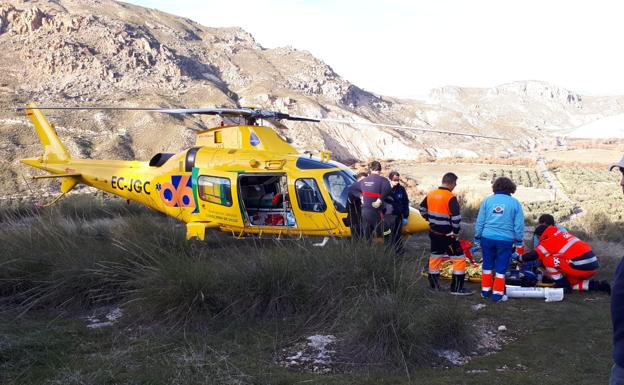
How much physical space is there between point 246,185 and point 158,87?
56.1 metres

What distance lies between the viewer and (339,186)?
8.73 m

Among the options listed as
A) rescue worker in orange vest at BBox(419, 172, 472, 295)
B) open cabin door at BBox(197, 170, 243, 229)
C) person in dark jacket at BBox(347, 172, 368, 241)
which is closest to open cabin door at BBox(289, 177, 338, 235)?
person in dark jacket at BBox(347, 172, 368, 241)

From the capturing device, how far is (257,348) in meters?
4.52

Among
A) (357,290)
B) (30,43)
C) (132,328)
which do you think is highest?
(30,43)

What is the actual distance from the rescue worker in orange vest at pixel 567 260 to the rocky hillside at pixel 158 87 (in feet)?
132

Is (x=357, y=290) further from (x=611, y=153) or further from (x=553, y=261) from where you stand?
(x=611, y=153)

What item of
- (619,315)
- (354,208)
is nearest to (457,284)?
(354,208)

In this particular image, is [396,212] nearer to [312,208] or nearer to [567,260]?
[312,208]

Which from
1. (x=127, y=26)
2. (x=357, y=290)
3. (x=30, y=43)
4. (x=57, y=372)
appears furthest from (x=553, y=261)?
(x=127, y=26)

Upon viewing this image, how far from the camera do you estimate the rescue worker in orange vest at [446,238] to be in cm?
654

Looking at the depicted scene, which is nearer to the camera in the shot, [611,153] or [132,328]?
[132,328]

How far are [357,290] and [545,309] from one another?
2425mm

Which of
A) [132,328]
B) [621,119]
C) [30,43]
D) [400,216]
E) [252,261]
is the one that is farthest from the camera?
[30,43]

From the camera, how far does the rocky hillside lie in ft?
163
